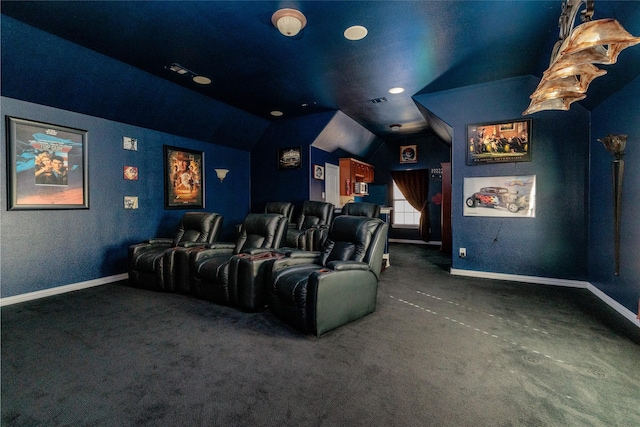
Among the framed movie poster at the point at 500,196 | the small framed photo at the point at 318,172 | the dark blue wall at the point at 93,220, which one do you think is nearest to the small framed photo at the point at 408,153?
the small framed photo at the point at 318,172

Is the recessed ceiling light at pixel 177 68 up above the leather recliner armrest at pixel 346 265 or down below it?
above

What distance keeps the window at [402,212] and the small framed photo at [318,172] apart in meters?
3.28

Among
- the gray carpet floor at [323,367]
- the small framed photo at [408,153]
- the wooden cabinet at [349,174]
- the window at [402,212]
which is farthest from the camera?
the window at [402,212]

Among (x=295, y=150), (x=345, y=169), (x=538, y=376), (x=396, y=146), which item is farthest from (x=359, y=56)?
(x=396, y=146)

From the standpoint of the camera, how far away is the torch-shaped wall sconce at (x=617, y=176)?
2961 mm

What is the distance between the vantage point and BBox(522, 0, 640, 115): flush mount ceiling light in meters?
1.42

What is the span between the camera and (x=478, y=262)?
465 centimetres

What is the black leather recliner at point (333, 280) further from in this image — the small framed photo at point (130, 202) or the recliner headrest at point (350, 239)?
the small framed photo at point (130, 202)

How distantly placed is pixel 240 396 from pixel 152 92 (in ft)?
14.8

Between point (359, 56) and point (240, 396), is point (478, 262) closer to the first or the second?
point (359, 56)

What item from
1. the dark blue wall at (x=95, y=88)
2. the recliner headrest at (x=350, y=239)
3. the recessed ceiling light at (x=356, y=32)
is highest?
the recessed ceiling light at (x=356, y=32)

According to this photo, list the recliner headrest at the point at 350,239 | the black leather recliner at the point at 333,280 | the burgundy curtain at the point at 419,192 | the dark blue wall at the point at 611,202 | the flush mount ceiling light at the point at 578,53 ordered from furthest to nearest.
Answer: the burgundy curtain at the point at 419,192 → the recliner headrest at the point at 350,239 → the dark blue wall at the point at 611,202 → the black leather recliner at the point at 333,280 → the flush mount ceiling light at the point at 578,53

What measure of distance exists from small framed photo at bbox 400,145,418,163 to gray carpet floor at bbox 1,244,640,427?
608 cm

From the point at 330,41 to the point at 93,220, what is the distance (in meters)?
4.25
